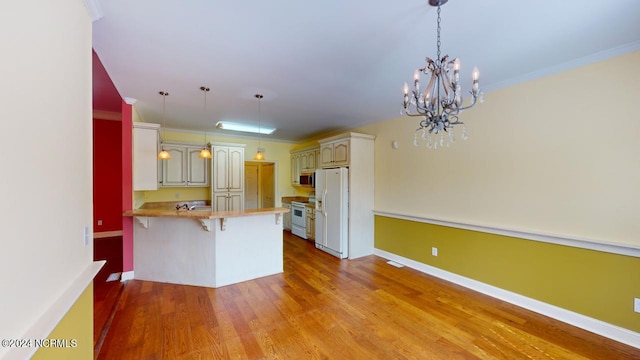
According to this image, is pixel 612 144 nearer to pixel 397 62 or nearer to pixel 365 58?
pixel 397 62

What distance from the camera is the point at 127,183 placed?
136 inches

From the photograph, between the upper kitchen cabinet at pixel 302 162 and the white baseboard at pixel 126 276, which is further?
the upper kitchen cabinet at pixel 302 162

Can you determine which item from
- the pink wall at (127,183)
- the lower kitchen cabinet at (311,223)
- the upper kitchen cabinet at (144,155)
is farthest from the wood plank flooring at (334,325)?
the lower kitchen cabinet at (311,223)

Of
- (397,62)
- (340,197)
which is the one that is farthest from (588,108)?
(340,197)

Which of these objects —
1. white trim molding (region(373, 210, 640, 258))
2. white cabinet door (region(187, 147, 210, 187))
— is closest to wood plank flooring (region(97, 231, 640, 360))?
white trim molding (region(373, 210, 640, 258))

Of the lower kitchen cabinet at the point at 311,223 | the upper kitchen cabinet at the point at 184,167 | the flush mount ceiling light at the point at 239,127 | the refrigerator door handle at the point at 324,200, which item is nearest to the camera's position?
the flush mount ceiling light at the point at 239,127

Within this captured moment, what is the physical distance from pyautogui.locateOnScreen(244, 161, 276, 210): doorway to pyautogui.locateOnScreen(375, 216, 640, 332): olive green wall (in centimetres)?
439

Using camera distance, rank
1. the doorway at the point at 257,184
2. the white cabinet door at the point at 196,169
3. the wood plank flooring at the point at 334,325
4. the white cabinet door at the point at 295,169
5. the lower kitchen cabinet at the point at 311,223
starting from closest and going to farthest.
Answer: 1. the wood plank flooring at the point at 334,325
2. the white cabinet door at the point at 196,169
3. the lower kitchen cabinet at the point at 311,223
4. the white cabinet door at the point at 295,169
5. the doorway at the point at 257,184

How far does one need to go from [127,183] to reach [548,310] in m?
5.37

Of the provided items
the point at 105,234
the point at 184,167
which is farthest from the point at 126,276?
the point at 105,234

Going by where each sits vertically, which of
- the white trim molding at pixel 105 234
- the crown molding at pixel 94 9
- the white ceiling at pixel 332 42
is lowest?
the white trim molding at pixel 105 234

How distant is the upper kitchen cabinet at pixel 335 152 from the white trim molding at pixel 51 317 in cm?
375

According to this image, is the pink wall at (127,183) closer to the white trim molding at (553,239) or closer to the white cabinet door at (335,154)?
the white cabinet door at (335,154)

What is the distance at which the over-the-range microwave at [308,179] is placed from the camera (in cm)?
558
